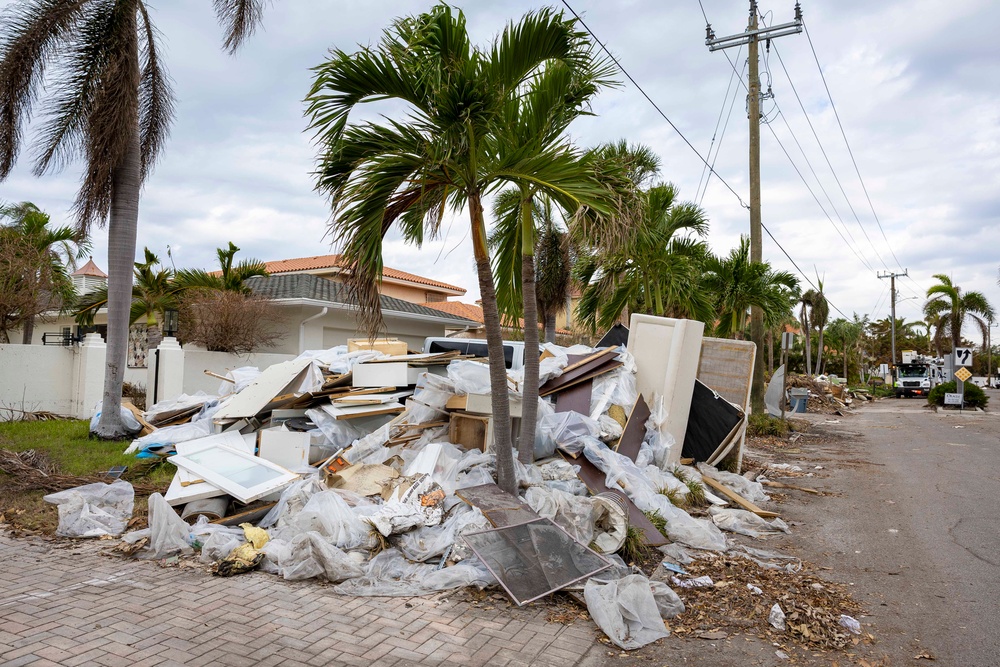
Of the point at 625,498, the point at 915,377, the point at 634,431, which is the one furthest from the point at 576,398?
the point at 915,377

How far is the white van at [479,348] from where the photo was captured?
10.9m

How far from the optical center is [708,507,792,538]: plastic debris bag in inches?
265

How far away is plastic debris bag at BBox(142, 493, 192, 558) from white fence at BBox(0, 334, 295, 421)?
7.49m

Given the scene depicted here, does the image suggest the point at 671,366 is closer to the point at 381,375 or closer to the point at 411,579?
the point at 381,375

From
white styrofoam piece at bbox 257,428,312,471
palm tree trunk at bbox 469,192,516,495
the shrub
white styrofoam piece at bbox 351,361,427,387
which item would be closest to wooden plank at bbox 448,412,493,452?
palm tree trunk at bbox 469,192,516,495

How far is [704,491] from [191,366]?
10.6 meters

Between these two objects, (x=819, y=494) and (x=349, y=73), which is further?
(x=819, y=494)

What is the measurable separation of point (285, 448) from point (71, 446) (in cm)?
368

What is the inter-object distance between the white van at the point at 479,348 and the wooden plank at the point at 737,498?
11.2ft

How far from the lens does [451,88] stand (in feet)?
17.0

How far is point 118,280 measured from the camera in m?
9.29

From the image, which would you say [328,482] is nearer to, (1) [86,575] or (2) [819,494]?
(1) [86,575]

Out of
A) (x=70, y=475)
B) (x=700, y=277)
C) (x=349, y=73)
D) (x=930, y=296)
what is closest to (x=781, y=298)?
(x=700, y=277)

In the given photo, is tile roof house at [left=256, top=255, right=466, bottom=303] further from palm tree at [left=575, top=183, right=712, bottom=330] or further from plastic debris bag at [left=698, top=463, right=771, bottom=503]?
plastic debris bag at [left=698, top=463, right=771, bottom=503]
